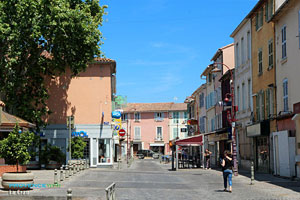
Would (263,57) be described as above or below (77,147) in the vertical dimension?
above

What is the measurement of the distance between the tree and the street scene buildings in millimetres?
515

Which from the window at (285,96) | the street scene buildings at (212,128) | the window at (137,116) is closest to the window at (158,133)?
the window at (137,116)

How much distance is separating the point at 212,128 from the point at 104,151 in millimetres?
15521

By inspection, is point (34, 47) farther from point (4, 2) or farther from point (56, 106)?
point (56, 106)

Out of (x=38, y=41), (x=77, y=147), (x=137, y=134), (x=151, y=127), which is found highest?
(x=38, y=41)

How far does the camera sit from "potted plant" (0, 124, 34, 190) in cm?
1806

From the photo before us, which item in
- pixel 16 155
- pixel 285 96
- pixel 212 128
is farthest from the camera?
pixel 212 128

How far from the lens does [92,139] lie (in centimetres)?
4166

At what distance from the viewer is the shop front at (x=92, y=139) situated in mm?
41031

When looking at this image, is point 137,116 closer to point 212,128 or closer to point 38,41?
point 212,128

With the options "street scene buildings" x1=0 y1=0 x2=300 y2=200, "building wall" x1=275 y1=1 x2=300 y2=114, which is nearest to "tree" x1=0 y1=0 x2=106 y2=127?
"street scene buildings" x1=0 y1=0 x2=300 y2=200

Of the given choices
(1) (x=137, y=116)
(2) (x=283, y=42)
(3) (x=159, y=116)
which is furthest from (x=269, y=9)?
(1) (x=137, y=116)

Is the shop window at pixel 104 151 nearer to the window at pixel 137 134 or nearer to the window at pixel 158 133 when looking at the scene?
the window at pixel 158 133

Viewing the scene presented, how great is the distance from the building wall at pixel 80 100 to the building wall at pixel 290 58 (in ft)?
58.5
